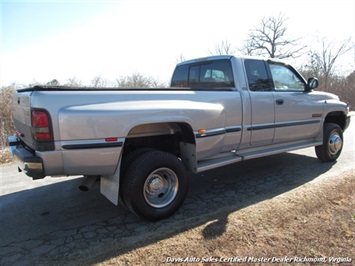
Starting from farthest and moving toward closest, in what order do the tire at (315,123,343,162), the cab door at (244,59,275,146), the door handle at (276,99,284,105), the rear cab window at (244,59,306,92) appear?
the tire at (315,123,343,162) < the door handle at (276,99,284,105) < the rear cab window at (244,59,306,92) < the cab door at (244,59,275,146)

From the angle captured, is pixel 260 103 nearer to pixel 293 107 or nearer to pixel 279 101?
pixel 279 101

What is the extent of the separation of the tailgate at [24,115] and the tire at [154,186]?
1197 millimetres

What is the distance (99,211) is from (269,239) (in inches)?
85.8

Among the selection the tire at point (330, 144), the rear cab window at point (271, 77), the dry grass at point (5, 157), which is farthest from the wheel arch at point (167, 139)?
the dry grass at point (5, 157)

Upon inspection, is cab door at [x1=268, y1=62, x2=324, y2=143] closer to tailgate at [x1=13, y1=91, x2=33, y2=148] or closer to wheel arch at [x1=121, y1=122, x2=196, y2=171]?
wheel arch at [x1=121, y1=122, x2=196, y2=171]

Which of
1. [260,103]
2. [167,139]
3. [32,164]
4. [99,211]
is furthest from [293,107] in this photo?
[32,164]

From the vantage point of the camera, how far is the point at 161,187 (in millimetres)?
3623

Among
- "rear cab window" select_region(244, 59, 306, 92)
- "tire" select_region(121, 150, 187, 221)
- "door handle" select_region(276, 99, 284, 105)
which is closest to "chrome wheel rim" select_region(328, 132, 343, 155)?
"rear cab window" select_region(244, 59, 306, 92)

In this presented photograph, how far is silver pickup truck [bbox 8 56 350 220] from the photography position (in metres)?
2.96

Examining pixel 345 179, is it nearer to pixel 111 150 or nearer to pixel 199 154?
pixel 199 154

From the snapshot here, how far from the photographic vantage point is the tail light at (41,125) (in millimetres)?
2846

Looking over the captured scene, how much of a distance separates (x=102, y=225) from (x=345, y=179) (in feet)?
12.7

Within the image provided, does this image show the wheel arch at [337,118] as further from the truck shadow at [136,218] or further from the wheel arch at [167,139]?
the wheel arch at [167,139]

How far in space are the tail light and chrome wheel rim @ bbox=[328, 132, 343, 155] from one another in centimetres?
518
